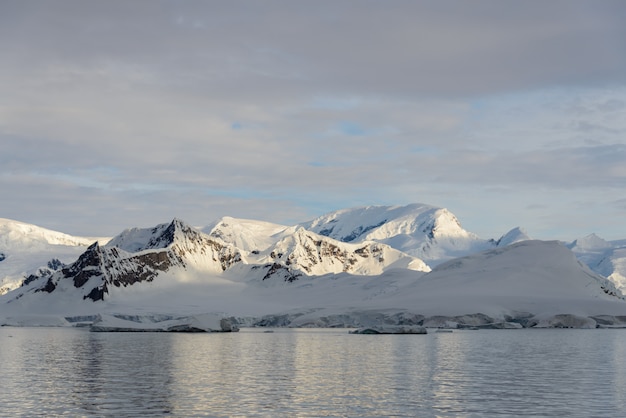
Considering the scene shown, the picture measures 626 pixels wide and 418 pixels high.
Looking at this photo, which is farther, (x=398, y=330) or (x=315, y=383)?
(x=398, y=330)

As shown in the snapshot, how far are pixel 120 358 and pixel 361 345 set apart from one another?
35.3 meters

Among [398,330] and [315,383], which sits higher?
[398,330]

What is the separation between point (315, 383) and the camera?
58.1 meters

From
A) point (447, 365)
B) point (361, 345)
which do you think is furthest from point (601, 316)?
point (447, 365)

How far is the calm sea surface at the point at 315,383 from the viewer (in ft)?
150

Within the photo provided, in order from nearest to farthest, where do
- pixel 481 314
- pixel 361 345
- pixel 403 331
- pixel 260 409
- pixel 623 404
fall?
pixel 260 409, pixel 623 404, pixel 361 345, pixel 403 331, pixel 481 314

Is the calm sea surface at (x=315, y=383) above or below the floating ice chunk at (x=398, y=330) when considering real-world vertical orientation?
below

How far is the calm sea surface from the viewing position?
4575 centimetres

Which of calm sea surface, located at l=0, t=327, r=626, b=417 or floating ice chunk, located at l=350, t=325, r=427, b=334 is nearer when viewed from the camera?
calm sea surface, located at l=0, t=327, r=626, b=417

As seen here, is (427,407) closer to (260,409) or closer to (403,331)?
(260,409)

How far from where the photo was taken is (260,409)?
45.3 m

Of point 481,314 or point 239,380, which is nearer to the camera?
point 239,380

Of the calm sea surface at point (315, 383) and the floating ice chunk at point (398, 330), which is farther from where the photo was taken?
the floating ice chunk at point (398, 330)

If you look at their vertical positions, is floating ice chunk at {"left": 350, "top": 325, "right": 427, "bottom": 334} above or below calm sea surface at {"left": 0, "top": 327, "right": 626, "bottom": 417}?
above
